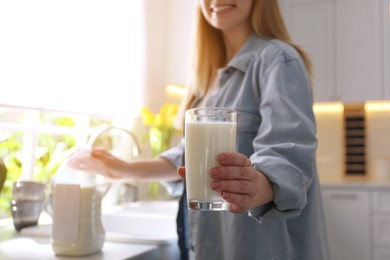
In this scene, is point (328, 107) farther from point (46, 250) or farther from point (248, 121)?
point (46, 250)

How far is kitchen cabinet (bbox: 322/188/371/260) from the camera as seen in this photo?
2.97 meters

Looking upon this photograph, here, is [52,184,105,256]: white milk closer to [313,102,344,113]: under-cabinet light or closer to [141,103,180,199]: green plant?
[141,103,180,199]: green plant

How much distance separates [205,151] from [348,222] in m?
2.63

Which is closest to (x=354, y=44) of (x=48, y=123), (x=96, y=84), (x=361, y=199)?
(x=361, y=199)

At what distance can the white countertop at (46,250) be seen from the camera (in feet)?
3.41

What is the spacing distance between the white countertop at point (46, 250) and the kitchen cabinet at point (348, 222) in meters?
2.18

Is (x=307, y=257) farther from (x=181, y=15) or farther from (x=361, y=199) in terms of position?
(x=181, y=15)

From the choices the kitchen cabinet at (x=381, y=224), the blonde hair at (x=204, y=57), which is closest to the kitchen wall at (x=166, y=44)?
the blonde hair at (x=204, y=57)

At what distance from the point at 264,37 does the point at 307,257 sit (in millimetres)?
552

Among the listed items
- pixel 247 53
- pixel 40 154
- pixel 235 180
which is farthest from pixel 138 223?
pixel 235 180

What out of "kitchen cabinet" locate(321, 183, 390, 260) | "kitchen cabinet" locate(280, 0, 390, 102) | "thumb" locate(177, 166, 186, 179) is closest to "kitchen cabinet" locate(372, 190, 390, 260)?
"kitchen cabinet" locate(321, 183, 390, 260)

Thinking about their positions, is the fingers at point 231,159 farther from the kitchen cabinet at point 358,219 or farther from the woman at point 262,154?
the kitchen cabinet at point 358,219

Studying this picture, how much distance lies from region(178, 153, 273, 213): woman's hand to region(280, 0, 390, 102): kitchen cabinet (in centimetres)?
297

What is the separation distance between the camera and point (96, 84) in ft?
7.11
